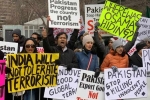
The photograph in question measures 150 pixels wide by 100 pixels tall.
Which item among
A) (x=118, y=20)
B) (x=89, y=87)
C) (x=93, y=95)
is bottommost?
(x=93, y=95)

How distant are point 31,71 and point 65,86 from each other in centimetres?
71

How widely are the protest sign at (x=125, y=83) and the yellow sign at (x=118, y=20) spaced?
1.78m

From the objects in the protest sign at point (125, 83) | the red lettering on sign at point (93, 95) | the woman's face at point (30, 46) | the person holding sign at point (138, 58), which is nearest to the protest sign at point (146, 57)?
the person holding sign at point (138, 58)

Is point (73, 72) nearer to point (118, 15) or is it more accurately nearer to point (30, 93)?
point (30, 93)

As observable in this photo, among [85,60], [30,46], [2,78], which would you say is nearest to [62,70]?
[85,60]

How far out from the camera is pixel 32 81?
6.00 meters

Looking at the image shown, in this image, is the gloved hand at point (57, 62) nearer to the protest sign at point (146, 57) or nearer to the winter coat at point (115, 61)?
the winter coat at point (115, 61)

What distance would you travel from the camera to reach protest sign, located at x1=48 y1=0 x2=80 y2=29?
26.2ft

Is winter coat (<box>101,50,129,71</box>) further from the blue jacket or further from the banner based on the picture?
the banner

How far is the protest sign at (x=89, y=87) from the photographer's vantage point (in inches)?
251

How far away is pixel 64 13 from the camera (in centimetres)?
827

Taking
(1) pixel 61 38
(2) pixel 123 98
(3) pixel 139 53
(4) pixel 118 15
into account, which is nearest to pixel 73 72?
(1) pixel 61 38

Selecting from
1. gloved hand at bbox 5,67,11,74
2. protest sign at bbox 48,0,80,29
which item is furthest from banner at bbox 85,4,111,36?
gloved hand at bbox 5,67,11,74

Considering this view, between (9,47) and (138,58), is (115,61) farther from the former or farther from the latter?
(9,47)
